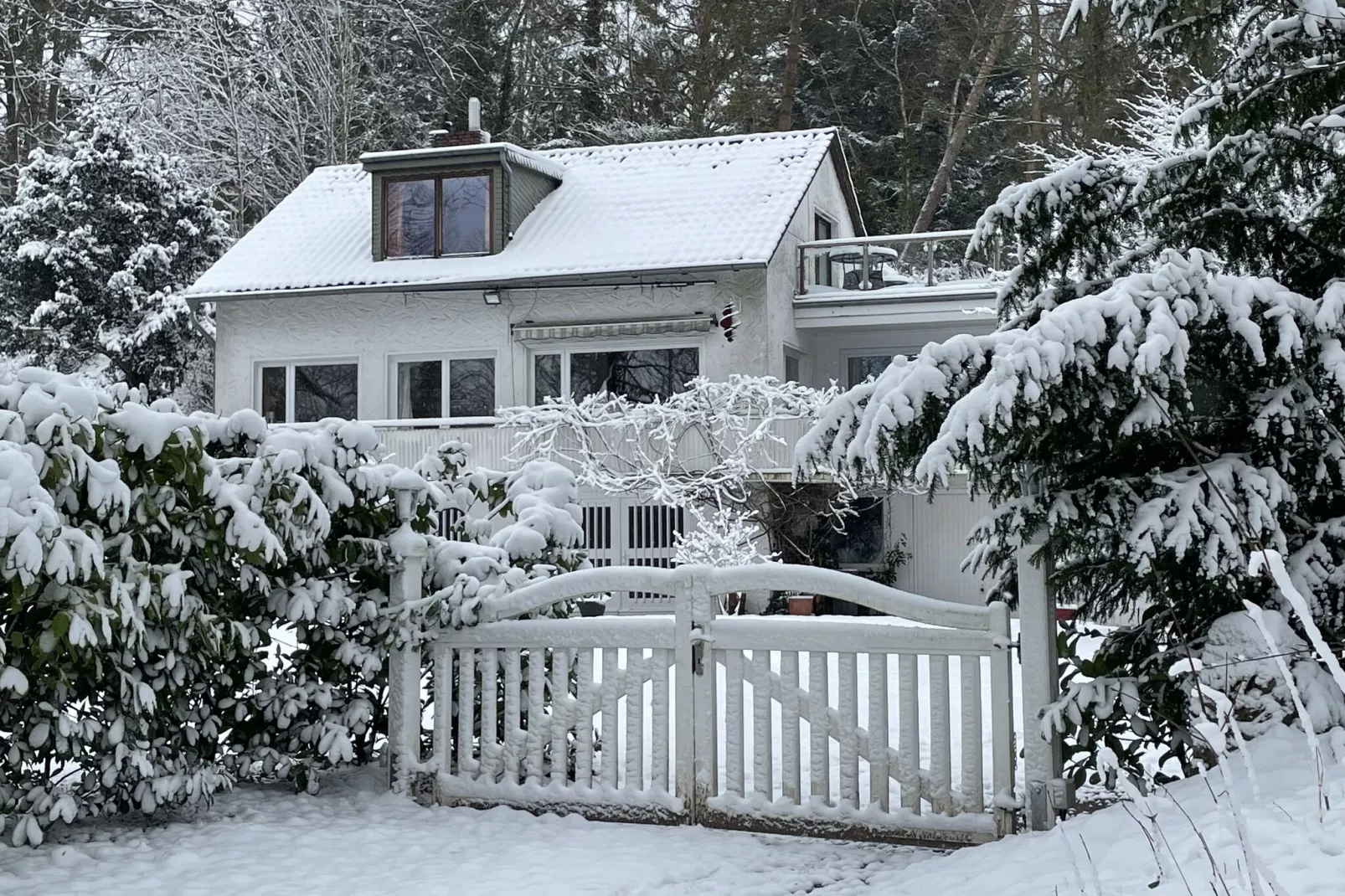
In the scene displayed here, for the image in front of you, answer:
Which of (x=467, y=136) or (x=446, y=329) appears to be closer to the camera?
(x=446, y=329)

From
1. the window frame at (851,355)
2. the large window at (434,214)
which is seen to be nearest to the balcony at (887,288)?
the window frame at (851,355)

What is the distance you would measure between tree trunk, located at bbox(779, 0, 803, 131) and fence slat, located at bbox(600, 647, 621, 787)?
20.5m

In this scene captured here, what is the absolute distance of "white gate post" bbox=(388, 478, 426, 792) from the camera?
6.40 m

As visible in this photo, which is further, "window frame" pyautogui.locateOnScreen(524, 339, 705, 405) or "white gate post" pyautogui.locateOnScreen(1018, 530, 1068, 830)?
"window frame" pyautogui.locateOnScreen(524, 339, 705, 405)

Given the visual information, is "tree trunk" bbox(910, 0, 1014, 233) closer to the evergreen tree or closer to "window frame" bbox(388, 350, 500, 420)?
"window frame" bbox(388, 350, 500, 420)

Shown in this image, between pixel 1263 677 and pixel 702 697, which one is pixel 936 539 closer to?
pixel 702 697

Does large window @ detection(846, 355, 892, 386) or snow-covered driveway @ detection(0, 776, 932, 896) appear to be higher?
large window @ detection(846, 355, 892, 386)

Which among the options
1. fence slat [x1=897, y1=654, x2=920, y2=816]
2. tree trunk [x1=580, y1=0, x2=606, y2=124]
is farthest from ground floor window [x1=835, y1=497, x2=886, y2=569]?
fence slat [x1=897, y1=654, x2=920, y2=816]

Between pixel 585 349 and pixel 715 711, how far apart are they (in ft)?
41.4

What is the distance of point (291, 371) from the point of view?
63.3 ft

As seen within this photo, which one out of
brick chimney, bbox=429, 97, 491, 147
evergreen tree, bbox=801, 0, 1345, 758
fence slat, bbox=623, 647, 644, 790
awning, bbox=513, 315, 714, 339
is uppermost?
brick chimney, bbox=429, 97, 491, 147

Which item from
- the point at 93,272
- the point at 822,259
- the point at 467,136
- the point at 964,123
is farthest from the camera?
the point at 964,123

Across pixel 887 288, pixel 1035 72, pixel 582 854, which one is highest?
pixel 1035 72

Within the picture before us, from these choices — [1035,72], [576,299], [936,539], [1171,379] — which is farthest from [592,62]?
[1171,379]
